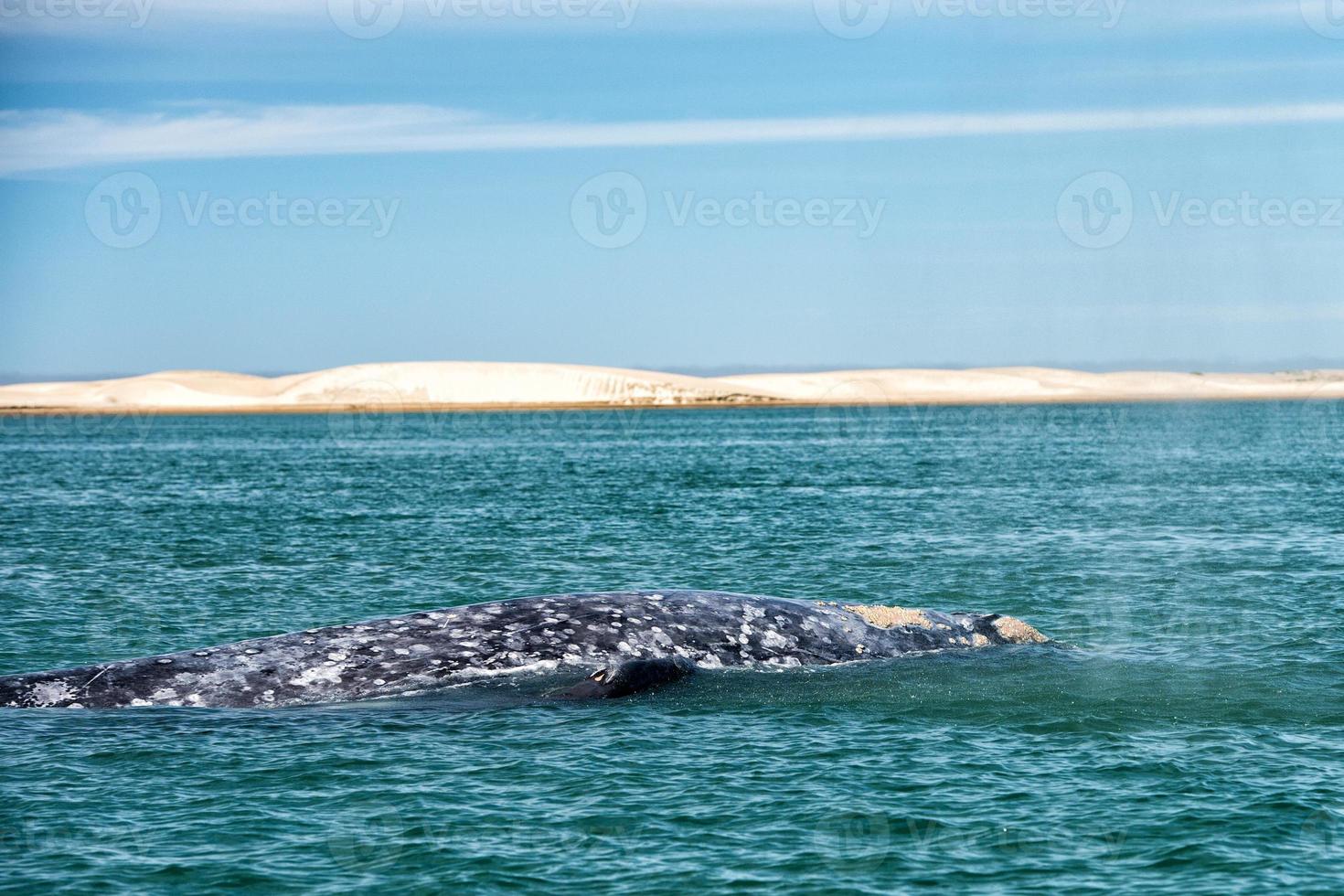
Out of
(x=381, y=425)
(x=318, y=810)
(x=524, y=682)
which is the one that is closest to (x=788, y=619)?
(x=524, y=682)

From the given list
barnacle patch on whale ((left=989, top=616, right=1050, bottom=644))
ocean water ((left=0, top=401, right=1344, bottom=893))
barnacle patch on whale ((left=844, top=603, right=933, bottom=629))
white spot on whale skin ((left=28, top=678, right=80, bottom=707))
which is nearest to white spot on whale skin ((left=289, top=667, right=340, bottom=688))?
ocean water ((left=0, top=401, right=1344, bottom=893))

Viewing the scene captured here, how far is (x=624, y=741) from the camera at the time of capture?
12617 millimetres

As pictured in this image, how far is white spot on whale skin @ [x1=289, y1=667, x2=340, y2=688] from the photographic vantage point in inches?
547

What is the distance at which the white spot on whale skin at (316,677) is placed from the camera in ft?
45.6

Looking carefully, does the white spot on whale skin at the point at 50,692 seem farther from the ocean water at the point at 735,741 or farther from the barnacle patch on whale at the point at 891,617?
the barnacle patch on whale at the point at 891,617

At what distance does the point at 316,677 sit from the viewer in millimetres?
13961

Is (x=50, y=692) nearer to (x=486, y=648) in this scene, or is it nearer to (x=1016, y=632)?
(x=486, y=648)

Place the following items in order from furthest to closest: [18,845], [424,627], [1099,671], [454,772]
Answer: [1099,671]
[424,627]
[454,772]
[18,845]

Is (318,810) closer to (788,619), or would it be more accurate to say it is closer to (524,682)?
(524,682)

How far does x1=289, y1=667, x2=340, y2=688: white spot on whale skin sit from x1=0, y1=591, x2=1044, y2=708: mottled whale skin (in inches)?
0.4

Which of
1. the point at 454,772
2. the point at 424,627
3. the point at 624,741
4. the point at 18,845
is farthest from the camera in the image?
the point at 424,627

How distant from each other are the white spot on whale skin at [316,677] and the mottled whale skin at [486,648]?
0.01 metres

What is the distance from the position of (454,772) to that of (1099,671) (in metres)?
7.63

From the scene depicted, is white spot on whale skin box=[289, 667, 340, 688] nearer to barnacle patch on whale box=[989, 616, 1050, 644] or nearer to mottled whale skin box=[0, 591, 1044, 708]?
mottled whale skin box=[0, 591, 1044, 708]
